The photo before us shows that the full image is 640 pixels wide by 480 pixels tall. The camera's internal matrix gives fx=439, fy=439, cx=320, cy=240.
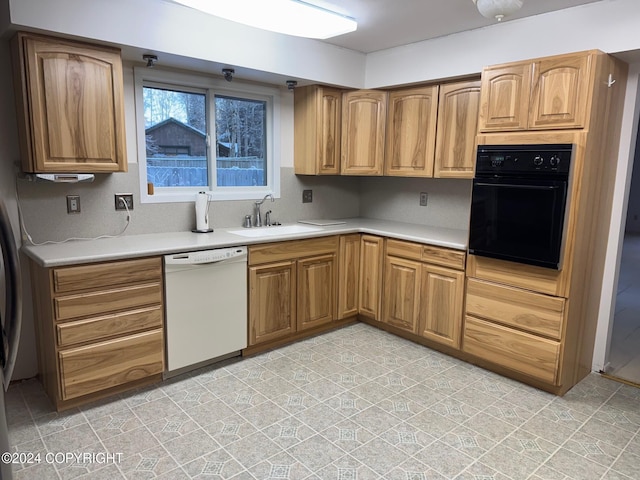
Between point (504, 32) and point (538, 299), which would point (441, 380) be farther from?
point (504, 32)

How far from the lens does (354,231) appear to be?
3.71m

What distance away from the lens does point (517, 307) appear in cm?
278

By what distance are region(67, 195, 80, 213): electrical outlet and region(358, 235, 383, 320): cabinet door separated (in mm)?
2150

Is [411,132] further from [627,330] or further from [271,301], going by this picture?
[627,330]

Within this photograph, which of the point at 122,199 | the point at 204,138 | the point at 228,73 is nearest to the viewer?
the point at 122,199

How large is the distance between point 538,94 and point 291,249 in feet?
6.25

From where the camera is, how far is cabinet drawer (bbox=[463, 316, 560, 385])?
2.67 m

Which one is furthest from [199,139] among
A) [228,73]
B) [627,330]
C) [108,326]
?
[627,330]

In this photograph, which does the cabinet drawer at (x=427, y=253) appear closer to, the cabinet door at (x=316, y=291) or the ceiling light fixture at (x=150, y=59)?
the cabinet door at (x=316, y=291)

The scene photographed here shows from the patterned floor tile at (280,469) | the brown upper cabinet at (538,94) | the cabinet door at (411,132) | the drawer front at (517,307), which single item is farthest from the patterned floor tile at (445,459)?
the cabinet door at (411,132)

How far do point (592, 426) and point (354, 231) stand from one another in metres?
2.09

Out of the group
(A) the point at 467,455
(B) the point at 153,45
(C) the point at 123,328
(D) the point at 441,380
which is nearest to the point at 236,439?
(C) the point at 123,328

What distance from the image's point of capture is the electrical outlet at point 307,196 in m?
4.08

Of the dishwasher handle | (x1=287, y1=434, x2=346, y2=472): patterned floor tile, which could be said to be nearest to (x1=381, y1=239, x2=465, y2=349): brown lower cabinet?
the dishwasher handle
